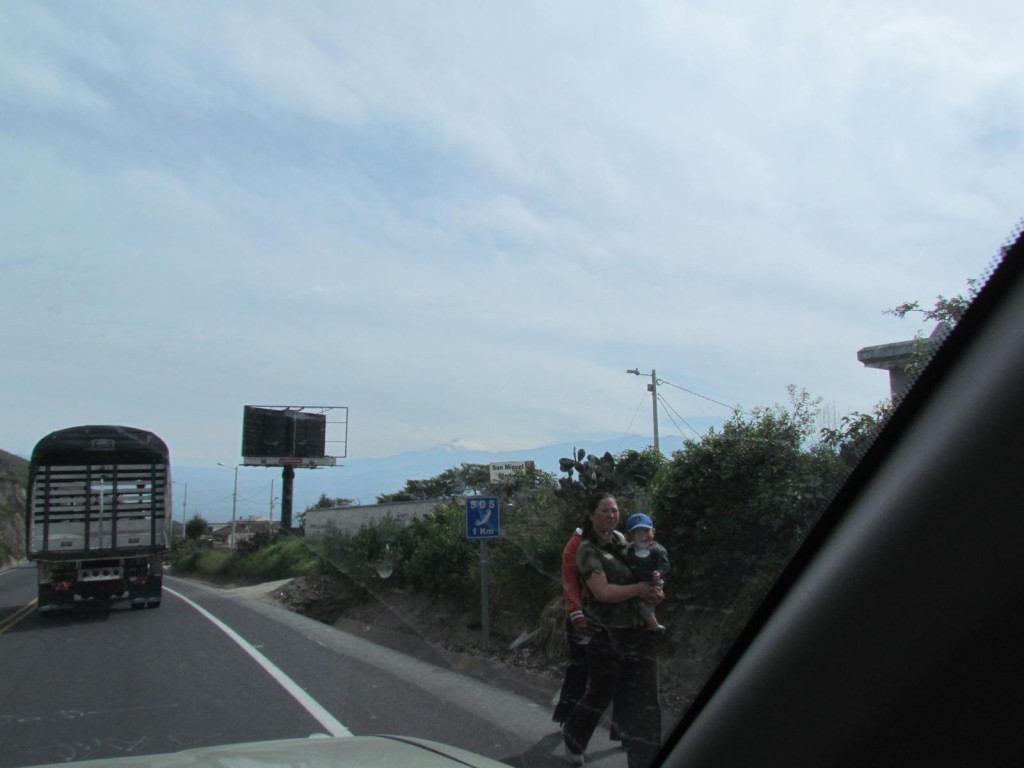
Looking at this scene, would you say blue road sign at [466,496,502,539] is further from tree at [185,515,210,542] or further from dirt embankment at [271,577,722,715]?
tree at [185,515,210,542]

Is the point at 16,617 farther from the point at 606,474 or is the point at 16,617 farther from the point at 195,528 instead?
the point at 195,528

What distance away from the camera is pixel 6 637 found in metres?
14.5

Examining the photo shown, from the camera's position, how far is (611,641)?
5.65 meters

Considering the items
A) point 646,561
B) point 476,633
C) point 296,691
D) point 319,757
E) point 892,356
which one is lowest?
point 476,633

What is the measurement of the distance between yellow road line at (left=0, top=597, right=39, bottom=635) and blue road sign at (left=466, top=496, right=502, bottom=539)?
376 inches

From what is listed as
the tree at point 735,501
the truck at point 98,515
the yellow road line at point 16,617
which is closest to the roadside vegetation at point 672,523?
the tree at point 735,501

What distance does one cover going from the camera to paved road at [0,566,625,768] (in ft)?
22.2

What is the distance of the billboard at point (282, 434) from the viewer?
2057 inches

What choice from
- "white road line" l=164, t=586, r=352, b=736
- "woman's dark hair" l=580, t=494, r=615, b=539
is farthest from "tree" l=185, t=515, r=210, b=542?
"woman's dark hair" l=580, t=494, r=615, b=539

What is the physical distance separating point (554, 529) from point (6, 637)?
9.75 metres

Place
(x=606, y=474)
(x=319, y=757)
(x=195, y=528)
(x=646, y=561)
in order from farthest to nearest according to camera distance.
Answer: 1. (x=195, y=528)
2. (x=606, y=474)
3. (x=646, y=561)
4. (x=319, y=757)

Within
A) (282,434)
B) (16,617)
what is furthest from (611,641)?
(282,434)

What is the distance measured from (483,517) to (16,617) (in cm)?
1252

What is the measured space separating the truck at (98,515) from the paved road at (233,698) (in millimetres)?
3837
